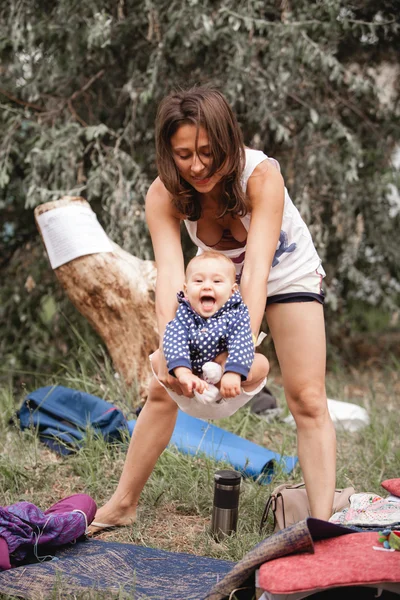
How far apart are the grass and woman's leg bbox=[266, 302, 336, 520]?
1.19 ft

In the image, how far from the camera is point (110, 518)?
9.74 feet

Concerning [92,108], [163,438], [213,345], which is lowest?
[163,438]

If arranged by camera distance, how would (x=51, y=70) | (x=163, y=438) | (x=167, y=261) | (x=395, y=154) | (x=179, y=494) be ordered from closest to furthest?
1. (x=167, y=261)
2. (x=163, y=438)
3. (x=179, y=494)
4. (x=51, y=70)
5. (x=395, y=154)

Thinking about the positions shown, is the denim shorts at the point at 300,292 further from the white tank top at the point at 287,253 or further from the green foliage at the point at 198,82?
the green foliage at the point at 198,82

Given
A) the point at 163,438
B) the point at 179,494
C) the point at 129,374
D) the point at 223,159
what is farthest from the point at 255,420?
the point at 223,159

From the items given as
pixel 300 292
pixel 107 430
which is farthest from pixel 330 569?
pixel 107 430

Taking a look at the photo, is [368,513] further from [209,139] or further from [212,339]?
[209,139]

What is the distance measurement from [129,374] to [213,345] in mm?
2095

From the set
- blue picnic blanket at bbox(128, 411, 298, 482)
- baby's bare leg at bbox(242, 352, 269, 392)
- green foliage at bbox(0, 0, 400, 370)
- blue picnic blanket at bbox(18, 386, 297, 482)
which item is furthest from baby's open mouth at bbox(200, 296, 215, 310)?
green foliage at bbox(0, 0, 400, 370)

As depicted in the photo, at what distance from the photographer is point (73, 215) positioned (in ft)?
14.2

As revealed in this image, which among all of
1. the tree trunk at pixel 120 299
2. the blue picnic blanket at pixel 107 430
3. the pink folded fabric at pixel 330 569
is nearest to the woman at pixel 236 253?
the pink folded fabric at pixel 330 569

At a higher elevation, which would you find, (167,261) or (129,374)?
(167,261)

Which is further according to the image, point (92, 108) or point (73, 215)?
point (92, 108)

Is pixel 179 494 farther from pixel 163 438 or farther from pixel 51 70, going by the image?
pixel 51 70
